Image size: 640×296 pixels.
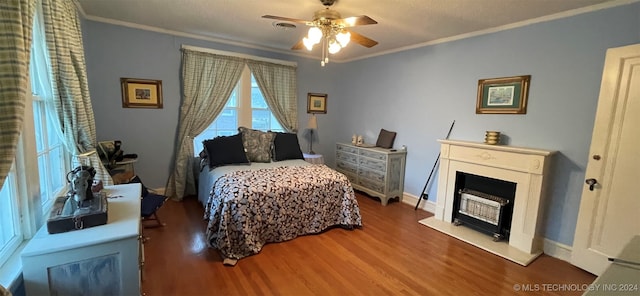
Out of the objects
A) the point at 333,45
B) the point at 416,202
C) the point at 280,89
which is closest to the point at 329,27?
the point at 333,45

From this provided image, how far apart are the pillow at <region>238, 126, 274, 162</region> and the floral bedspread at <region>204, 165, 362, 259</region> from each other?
547 mm

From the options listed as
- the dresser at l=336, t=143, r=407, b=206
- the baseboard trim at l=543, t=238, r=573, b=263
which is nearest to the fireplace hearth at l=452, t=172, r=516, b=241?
the baseboard trim at l=543, t=238, r=573, b=263

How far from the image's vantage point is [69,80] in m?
1.90

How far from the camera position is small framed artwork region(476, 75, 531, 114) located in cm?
280

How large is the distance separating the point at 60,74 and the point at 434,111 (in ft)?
12.3

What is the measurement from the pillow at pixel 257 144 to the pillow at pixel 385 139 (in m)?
1.70

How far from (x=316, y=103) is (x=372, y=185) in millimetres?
1791

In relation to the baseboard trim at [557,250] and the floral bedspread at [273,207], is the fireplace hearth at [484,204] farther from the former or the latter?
the floral bedspread at [273,207]

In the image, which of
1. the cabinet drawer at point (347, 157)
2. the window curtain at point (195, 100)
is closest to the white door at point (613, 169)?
the cabinet drawer at point (347, 157)

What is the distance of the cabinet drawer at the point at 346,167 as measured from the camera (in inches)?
177

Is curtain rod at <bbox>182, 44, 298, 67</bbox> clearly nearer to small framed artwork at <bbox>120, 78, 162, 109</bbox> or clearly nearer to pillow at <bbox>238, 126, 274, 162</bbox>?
small framed artwork at <bbox>120, 78, 162, 109</bbox>

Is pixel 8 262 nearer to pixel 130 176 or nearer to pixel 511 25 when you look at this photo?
pixel 130 176

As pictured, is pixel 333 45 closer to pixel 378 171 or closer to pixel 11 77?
pixel 11 77

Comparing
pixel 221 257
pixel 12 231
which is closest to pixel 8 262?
pixel 12 231
